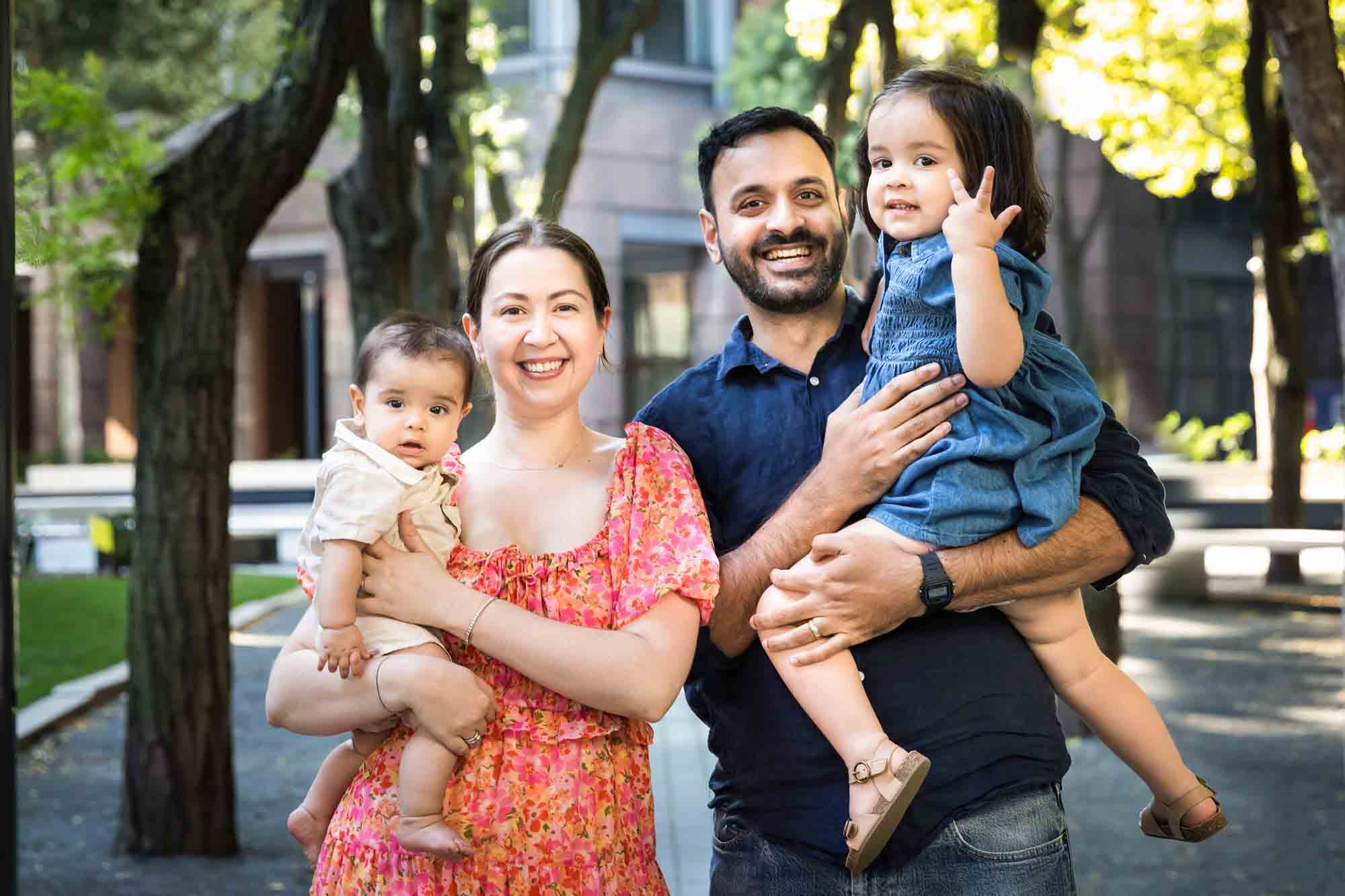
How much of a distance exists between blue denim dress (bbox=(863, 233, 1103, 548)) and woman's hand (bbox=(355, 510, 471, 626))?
81 centimetres

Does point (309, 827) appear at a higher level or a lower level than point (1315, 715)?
higher

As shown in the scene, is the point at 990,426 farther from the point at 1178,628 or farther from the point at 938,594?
the point at 1178,628

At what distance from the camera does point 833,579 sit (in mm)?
2805

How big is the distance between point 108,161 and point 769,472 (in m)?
4.45

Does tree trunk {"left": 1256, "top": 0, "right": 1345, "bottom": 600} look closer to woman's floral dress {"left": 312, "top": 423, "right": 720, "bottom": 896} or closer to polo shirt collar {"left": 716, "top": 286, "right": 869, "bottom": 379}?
polo shirt collar {"left": 716, "top": 286, "right": 869, "bottom": 379}

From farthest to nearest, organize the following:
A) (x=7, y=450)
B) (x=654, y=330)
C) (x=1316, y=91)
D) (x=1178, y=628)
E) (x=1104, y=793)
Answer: (x=654, y=330), (x=1178, y=628), (x=1104, y=793), (x=1316, y=91), (x=7, y=450)

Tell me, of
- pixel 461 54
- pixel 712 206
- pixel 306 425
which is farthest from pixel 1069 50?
pixel 306 425

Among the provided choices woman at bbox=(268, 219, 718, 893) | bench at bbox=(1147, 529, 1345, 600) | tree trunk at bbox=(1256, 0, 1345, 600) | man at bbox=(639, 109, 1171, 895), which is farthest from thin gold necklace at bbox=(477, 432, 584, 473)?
bench at bbox=(1147, 529, 1345, 600)

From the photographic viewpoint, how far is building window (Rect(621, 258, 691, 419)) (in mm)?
28828

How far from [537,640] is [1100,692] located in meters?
1.13

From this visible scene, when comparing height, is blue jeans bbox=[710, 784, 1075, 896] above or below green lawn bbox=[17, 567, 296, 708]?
above

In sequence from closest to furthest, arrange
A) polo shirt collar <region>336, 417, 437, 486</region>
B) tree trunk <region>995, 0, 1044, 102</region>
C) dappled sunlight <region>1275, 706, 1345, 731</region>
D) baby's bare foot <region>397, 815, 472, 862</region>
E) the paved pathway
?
baby's bare foot <region>397, 815, 472, 862</region> → polo shirt collar <region>336, 417, 437, 486</region> → the paved pathway → tree trunk <region>995, 0, 1044, 102</region> → dappled sunlight <region>1275, 706, 1345, 731</region>

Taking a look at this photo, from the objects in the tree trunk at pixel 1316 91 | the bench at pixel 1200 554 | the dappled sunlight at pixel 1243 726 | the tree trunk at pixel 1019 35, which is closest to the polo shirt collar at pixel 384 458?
the tree trunk at pixel 1316 91

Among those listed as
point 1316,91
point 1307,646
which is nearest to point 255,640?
point 1307,646
